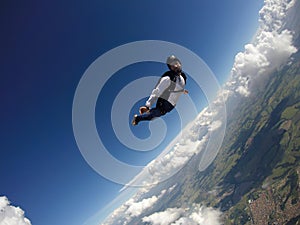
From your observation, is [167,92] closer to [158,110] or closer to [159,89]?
[159,89]

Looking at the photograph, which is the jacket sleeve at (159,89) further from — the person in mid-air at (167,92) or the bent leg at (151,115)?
the bent leg at (151,115)

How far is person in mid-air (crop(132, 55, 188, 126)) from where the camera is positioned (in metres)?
7.72

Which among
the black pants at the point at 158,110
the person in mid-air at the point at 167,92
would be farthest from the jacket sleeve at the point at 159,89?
the black pants at the point at 158,110

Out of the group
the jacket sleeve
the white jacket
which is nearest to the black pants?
the white jacket

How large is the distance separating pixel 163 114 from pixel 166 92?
1020 mm

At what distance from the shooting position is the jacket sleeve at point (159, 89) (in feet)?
25.5

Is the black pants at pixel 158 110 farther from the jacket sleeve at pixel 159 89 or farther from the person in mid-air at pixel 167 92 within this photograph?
the jacket sleeve at pixel 159 89

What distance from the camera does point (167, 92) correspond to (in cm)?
823

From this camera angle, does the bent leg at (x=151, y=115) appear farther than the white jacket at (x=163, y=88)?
Yes

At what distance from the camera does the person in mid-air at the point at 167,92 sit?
304 inches

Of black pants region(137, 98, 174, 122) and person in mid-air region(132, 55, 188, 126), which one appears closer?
person in mid-air region(132, 55, 188, 126)

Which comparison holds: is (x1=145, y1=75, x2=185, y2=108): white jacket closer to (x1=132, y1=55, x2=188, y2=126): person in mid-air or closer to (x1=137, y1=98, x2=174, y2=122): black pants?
(x1=132, y1=55, x2=188, y2=126): person in mid-air

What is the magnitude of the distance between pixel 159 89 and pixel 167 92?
46cm

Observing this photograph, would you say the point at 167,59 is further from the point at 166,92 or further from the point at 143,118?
the point at 143,118
